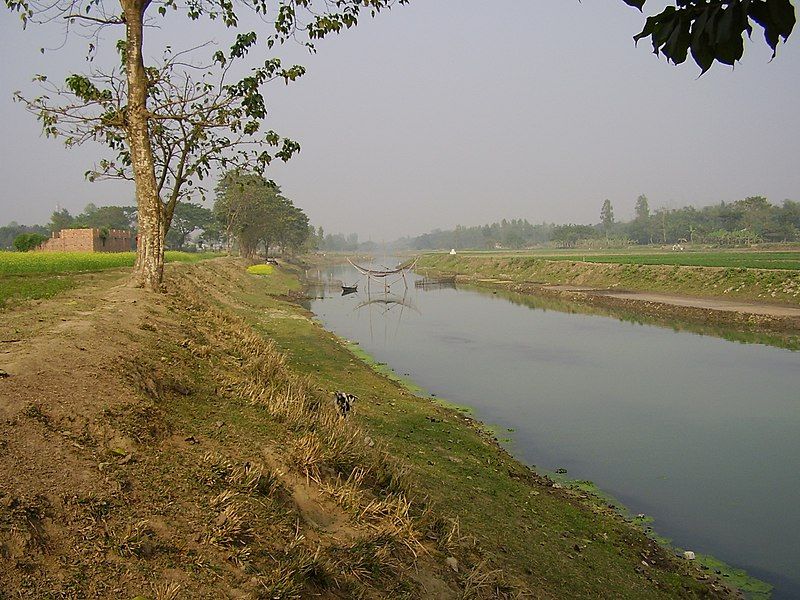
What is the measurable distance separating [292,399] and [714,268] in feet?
149

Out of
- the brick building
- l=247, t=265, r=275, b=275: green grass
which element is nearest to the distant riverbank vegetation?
l=247, t=265, r=275, b=275: green grass

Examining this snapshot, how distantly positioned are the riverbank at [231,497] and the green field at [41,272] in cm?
381

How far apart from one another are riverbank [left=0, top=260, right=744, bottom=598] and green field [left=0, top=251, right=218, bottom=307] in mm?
3808

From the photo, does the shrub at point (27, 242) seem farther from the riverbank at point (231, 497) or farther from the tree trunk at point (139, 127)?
the riverbank at point (231, 497)

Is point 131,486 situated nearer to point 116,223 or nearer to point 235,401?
point 235,401

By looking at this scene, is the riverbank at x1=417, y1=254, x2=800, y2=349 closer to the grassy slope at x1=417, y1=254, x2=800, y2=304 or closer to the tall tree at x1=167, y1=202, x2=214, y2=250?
the grassy slope at x1=417, y1=254, x2=800, y2=304

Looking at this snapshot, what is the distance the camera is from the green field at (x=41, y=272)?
1365 centimetres

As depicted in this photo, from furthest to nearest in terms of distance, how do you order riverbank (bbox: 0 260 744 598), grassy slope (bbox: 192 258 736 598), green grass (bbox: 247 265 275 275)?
1. green grass (bbox: 247 265 275 275)
2. grassy slope (bbox: 192 258 736 598)
3. riverbank (bbox: 0 260 744 598)

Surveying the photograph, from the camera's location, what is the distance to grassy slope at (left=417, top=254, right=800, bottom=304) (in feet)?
124

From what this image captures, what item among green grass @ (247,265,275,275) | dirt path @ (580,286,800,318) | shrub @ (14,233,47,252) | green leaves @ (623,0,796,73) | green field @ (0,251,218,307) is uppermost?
green leaves @ (623,0,796,73)

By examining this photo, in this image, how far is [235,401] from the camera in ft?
24.9

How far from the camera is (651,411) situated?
1683cm

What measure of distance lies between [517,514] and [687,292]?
41.3m

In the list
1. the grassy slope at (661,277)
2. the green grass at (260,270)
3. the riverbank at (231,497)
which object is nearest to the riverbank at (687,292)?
the grassy slope at (661,277)
